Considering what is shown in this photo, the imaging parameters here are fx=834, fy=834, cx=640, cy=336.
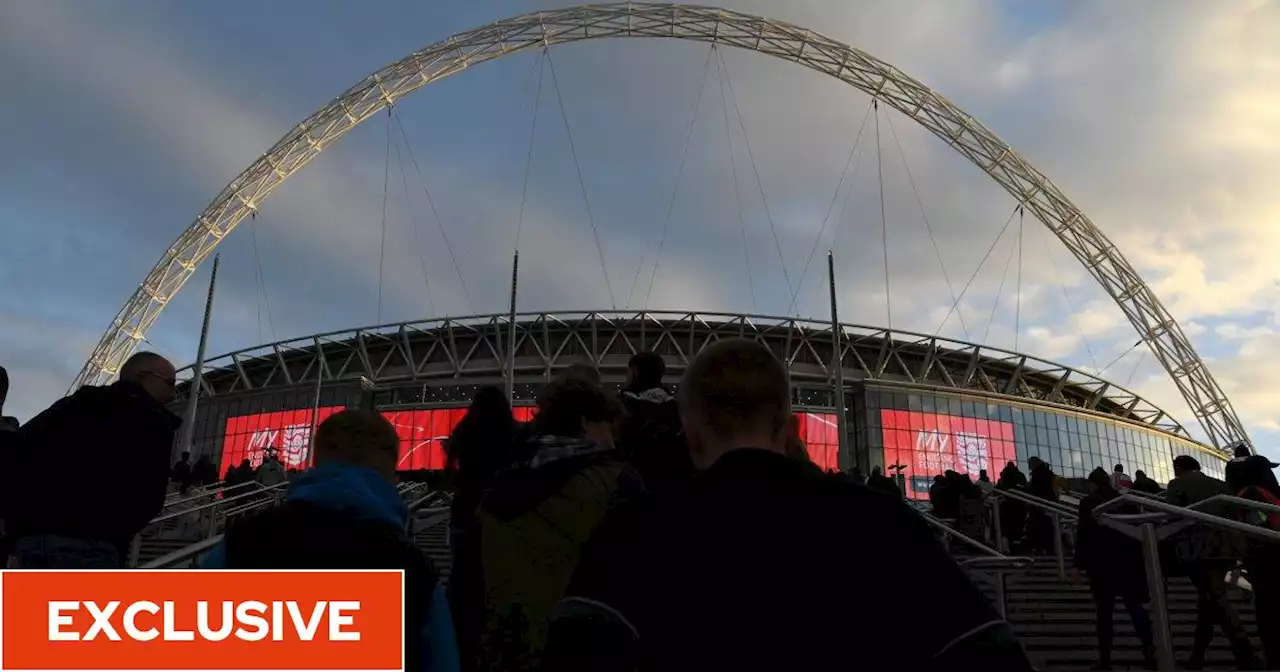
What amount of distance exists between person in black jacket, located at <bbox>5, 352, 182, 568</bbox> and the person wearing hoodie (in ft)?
6.40

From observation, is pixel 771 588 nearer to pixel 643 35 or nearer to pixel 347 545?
pixel 347 545

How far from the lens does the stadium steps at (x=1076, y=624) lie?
7.97 m

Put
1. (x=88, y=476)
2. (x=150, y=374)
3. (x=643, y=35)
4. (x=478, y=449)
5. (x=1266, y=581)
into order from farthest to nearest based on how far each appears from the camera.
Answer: (x=643, y=35)
(x=1266, y=581)
(x=150, y=374)
(x=478, y=449)
(x=88, y=476)

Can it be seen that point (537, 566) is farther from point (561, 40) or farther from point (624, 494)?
point (561, 40)

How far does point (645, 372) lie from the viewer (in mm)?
5285

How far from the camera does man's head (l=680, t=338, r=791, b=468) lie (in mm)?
1779

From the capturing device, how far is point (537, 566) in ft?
9.70

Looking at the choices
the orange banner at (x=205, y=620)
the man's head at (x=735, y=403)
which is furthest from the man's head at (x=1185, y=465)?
the orange banner at (x=205, y=620)

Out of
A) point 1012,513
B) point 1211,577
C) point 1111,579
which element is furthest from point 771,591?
point 1012,513

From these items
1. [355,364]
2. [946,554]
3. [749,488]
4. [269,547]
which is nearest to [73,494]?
[269,547]

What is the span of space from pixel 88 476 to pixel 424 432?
48379mm

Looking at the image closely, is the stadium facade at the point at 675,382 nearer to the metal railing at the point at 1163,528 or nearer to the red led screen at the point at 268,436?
the red led screen at the point at 268,436

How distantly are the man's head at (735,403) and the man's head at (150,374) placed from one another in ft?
11.3

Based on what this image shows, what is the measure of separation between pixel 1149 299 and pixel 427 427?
4657cm
